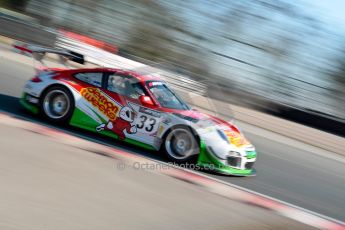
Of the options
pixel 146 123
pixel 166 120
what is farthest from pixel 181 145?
pixel 146 123

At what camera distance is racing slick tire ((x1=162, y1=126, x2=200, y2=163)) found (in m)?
7.29

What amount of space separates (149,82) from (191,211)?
3.43 metres

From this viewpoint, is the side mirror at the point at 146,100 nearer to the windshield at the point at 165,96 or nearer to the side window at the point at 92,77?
the windshield at the point at 165,96

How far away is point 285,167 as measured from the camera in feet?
30.5

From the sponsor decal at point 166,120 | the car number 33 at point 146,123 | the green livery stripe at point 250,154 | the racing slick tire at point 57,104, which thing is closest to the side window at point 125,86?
the car number 33 at point 146,123

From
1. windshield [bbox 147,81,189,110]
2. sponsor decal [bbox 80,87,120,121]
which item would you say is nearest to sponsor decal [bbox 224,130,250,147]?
windshield [bbox 147,81,189,110]

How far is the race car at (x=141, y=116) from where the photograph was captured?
728 centimetres

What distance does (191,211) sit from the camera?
475cm

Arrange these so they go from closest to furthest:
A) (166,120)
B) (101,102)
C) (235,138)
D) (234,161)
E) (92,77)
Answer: (234,161) → (166,120) → (235,138) → (101,102) → (92,77)

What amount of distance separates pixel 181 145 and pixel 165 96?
2.92 ft

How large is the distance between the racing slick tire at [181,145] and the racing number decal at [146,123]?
0.88 feet

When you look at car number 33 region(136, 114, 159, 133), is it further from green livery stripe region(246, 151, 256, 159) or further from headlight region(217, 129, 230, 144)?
green livery stripe region(246, 151, 256, 159)

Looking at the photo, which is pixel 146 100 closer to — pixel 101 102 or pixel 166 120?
pixel 166 120

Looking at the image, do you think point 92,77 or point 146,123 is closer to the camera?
point 146,123
